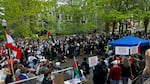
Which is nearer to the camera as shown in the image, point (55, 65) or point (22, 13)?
point (55, 65)

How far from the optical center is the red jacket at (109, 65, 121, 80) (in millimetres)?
12152

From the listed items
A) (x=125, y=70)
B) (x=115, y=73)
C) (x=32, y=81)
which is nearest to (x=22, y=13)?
(x=125, y=70)

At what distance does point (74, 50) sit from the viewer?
2838cm

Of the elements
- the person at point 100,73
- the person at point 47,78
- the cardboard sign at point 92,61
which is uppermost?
the person at point 47,78

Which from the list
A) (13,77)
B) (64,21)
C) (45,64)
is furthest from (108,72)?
(64,21)

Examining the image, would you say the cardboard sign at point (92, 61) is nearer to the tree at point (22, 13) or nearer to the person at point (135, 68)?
the person at point (135, 68)

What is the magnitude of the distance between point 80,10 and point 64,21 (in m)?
5.44

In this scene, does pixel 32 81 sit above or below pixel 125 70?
above

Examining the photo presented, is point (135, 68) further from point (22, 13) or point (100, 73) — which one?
point (22, 13)

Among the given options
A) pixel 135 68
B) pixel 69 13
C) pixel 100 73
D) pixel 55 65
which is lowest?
pixel 55 65

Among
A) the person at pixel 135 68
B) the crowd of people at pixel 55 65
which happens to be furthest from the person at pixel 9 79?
the person at pixel 135 68

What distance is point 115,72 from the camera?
12234 millimetres

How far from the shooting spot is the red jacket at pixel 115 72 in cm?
1215

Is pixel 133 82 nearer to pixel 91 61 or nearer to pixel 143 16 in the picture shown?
pixel 91 61
